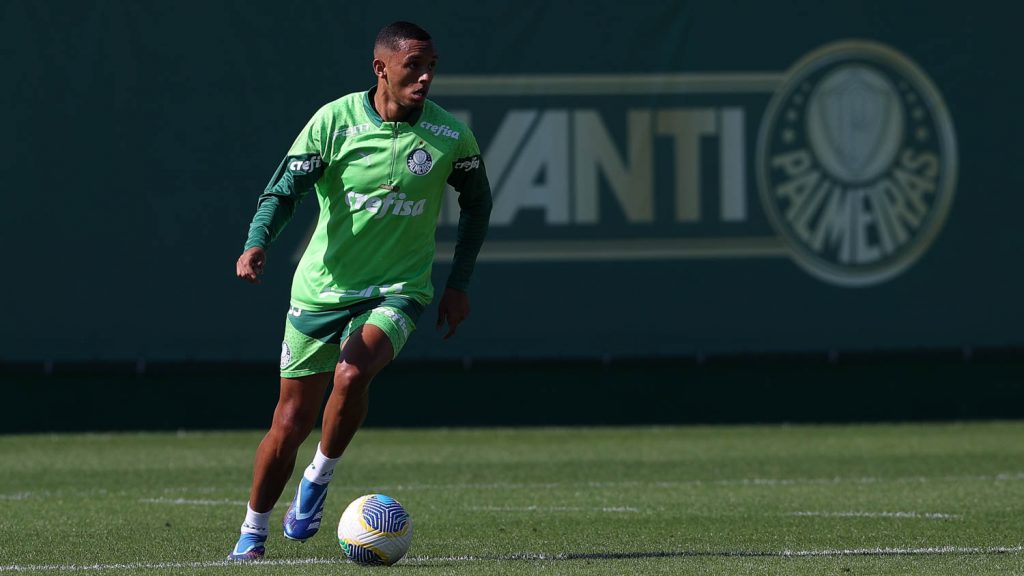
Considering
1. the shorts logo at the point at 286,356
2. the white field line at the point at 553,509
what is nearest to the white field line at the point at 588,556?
the shorts logo at the point at 286,356

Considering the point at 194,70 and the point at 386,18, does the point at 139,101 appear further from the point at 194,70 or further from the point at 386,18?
the point at 386,18

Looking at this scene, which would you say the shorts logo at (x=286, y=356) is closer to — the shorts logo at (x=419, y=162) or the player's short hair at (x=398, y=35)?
the shorts logo at (x=419, y=162)

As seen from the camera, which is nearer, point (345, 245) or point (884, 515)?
point (345, 245)

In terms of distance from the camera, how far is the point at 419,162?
7457 millimetres

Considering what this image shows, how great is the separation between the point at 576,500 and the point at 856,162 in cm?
659

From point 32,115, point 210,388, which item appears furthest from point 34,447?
point 32,115

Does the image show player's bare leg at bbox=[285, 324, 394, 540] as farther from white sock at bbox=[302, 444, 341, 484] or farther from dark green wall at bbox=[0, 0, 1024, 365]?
dark green wall at bbox=[0, 0, 1024, 365]

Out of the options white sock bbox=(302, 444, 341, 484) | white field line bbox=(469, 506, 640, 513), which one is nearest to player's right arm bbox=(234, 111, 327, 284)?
white sock bbox=(302, 444, 341, 484)

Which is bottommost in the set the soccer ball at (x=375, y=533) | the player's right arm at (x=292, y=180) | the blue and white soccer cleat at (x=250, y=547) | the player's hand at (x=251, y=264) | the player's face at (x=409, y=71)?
the blue and white soccer cleat at (x=250, y=547)

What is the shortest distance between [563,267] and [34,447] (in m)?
4.63

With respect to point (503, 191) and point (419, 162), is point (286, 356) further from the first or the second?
point (503, 191)

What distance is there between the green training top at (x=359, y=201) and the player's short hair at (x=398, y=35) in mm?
263

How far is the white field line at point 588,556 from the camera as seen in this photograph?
711 centimetres

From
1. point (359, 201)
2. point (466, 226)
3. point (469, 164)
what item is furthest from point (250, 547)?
point (469, 164)
